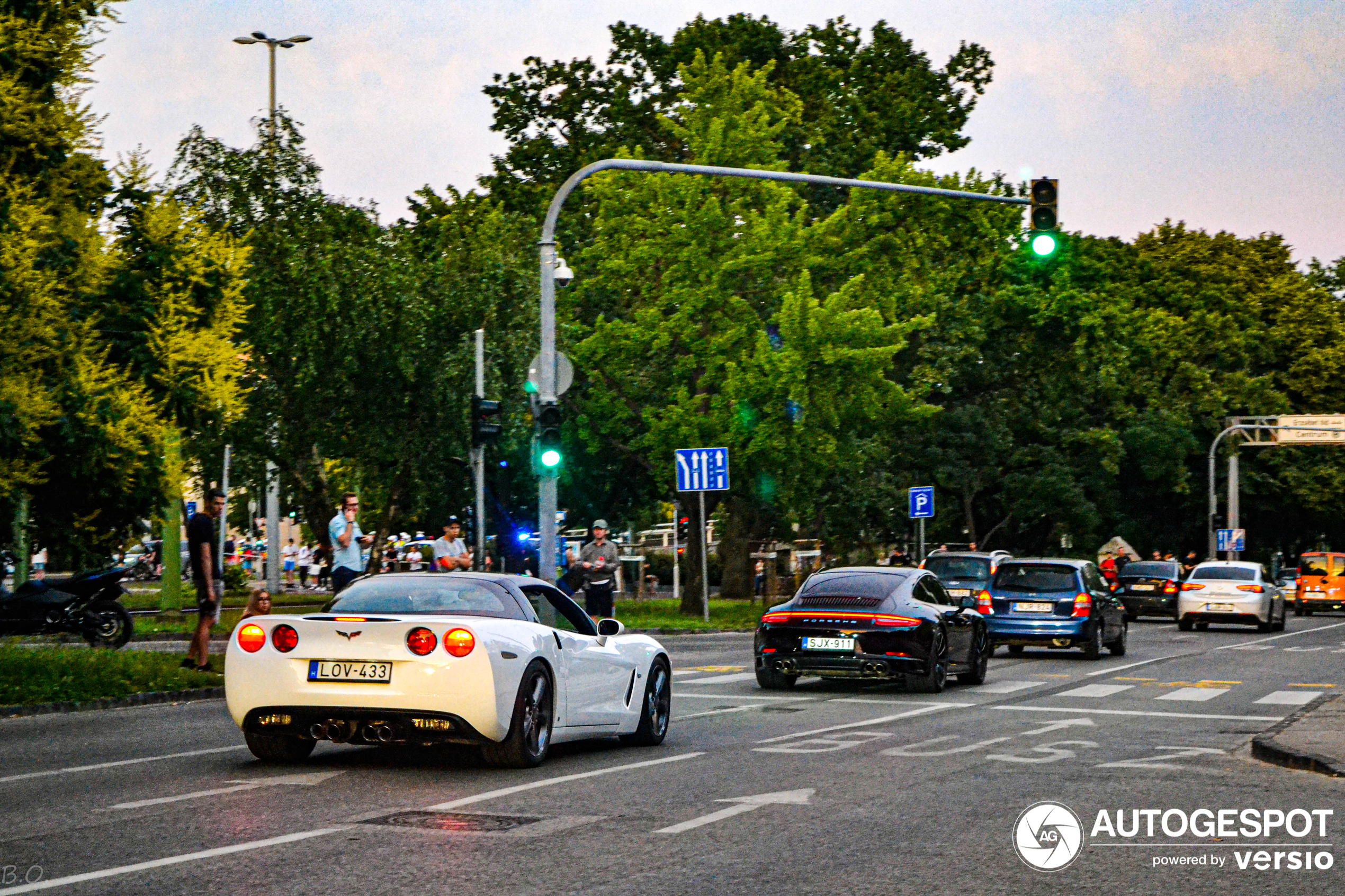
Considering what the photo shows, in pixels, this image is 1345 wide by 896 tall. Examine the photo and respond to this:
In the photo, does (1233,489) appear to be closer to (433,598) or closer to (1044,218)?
(1044,218)

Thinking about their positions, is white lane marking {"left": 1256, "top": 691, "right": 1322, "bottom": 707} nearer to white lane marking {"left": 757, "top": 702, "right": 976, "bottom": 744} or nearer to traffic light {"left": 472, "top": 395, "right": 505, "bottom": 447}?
white lane marking {"left": 757, "top": 702, "right": 976, "bottom": 744}

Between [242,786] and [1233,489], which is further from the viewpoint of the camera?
[1233,489]

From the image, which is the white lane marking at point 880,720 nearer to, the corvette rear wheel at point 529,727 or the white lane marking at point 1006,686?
the white lane marking at point 1006,686

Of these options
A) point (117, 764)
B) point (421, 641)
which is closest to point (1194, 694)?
point (421, 641)

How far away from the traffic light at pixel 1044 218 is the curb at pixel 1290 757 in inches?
304

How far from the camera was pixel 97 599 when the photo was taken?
24.4 meters

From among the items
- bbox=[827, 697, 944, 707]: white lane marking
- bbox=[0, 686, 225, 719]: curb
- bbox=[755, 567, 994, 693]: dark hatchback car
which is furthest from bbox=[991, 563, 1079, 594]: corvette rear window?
bbox=[0, 686, 225, 719]: curb

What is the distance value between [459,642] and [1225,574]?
109 feet

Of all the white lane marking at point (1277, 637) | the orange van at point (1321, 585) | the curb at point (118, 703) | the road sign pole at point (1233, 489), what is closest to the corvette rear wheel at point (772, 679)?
the curb at point (118, 703)

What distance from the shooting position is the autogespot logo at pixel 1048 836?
833 cm

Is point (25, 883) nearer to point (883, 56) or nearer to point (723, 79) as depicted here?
point (723, 79)

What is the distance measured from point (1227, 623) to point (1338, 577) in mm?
21754

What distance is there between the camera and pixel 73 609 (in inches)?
951

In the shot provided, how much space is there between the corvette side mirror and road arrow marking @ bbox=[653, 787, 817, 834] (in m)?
2.59
